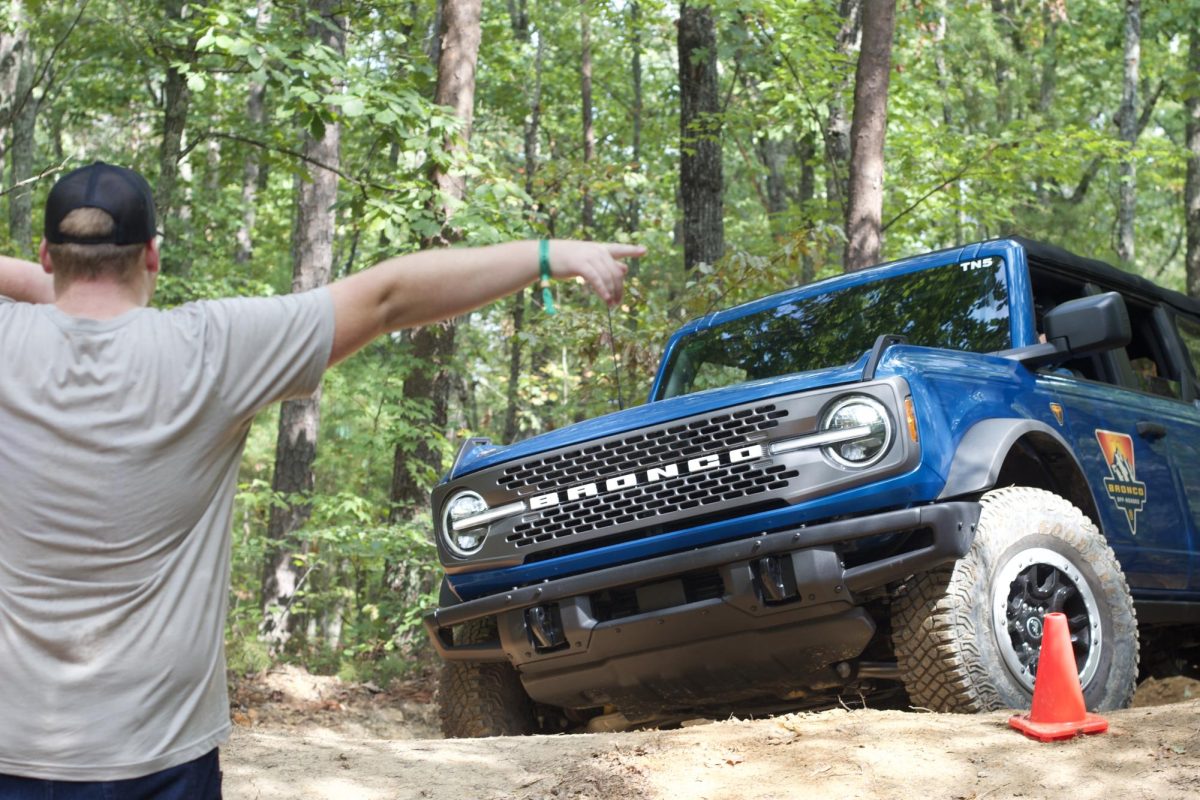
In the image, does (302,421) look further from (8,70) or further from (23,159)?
(23,159)

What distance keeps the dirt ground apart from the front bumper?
0.69 ft

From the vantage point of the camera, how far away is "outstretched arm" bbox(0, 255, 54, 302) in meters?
2.73

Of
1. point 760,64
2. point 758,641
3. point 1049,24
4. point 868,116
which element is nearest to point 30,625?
point 758,641

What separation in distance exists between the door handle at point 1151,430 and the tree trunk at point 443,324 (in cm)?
480

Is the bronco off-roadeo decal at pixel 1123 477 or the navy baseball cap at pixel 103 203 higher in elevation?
the navy baseball cap at pixel 103 203

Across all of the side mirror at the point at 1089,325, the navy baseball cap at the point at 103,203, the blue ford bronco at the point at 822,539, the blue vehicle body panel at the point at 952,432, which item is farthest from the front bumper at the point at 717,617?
the navy baseball cap at the point at 103,203

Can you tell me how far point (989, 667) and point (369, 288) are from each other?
3302 millimetres

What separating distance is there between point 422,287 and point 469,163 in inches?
305

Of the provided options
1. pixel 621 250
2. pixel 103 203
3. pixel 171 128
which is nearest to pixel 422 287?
pixel 621 250

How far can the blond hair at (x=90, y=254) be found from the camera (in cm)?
220

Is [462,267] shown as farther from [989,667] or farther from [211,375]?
[989,667]

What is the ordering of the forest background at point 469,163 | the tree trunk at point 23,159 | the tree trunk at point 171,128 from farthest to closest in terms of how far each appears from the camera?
the tree trunk at point 23,159
the tree trunk at point 171,128
the forest background at point 469,163

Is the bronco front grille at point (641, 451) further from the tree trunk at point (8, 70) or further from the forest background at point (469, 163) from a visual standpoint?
the tree trunk at point (8, 70)

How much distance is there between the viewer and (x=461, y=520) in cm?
548
